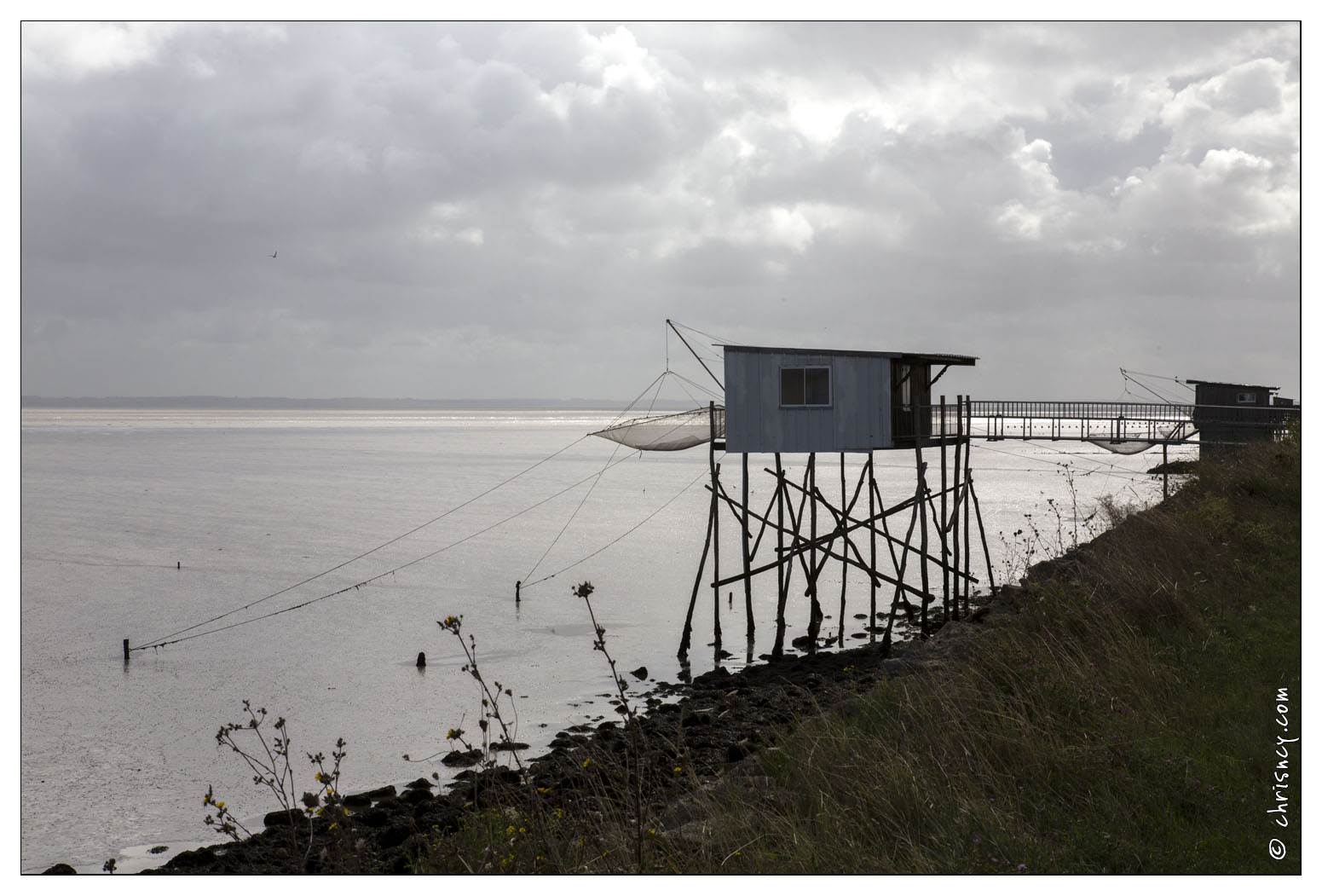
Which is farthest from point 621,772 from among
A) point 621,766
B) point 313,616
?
point 313,616

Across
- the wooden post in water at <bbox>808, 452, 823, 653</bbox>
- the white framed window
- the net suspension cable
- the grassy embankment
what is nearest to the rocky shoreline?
the grassy embankment

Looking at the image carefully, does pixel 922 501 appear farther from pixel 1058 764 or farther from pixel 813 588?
pixel 1058 764

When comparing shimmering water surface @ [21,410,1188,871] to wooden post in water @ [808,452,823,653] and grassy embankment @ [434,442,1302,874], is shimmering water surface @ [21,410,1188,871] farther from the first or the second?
grassy embankment @ [434,442,1302,874]

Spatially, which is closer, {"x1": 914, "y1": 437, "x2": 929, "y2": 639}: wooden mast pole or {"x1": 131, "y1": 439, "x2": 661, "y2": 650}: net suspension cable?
{"x1": 914, "y1": 437, "x2": 929, "y2": 639}: wooden mast pole

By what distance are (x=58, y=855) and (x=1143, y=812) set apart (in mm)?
12501

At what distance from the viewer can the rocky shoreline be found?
9969 mm

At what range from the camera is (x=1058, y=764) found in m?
7.39

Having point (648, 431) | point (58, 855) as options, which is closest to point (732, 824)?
point (58, 855)

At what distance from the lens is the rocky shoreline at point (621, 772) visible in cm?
997

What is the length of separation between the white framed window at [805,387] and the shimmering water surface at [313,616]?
19.3ft

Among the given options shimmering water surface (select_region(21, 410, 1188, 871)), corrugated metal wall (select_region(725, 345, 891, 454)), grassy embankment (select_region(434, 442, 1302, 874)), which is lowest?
shimmering water surface (select_region(21, 410, 1188, 871))

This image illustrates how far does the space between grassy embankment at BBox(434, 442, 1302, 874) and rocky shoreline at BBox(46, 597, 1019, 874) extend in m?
0.70

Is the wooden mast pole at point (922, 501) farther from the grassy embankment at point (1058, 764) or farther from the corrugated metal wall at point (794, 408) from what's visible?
the grassy embankment at point (1058, 764)

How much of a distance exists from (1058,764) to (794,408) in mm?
13550
